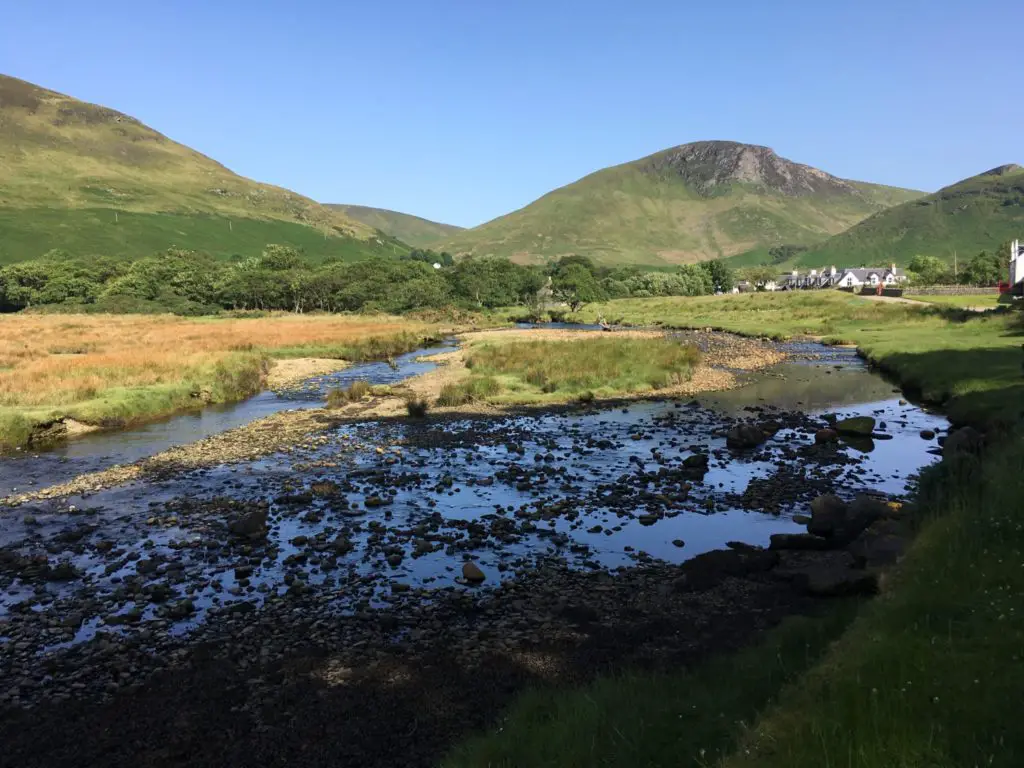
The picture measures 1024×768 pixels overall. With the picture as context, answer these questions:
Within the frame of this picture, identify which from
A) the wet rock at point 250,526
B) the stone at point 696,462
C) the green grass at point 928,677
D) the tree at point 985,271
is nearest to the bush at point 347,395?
the wet rock at point 250,526

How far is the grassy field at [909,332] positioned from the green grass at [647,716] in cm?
2096

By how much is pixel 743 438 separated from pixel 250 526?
68.1 ft

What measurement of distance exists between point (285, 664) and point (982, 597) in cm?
1148

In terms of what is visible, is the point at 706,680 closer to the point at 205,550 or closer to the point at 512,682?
the point at 512,682

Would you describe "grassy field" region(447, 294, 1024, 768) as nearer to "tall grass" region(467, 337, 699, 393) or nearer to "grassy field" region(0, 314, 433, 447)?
"tall grass" region(467, 337, 699, 393)

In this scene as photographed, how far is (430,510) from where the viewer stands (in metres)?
20.7

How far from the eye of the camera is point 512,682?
11.0 meters

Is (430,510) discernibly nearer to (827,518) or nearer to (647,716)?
(827,518)

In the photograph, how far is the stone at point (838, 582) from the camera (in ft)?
42.8

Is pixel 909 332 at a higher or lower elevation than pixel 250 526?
higher

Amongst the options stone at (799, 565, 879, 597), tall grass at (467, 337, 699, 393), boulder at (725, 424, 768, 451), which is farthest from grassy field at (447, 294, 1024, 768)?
tall grass at (467, 337, 699, 393)

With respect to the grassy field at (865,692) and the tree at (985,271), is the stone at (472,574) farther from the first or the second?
the tree at (985,271)

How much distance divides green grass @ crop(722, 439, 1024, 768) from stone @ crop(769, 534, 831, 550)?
553cm

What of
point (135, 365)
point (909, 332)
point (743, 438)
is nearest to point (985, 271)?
point (909, 332)
